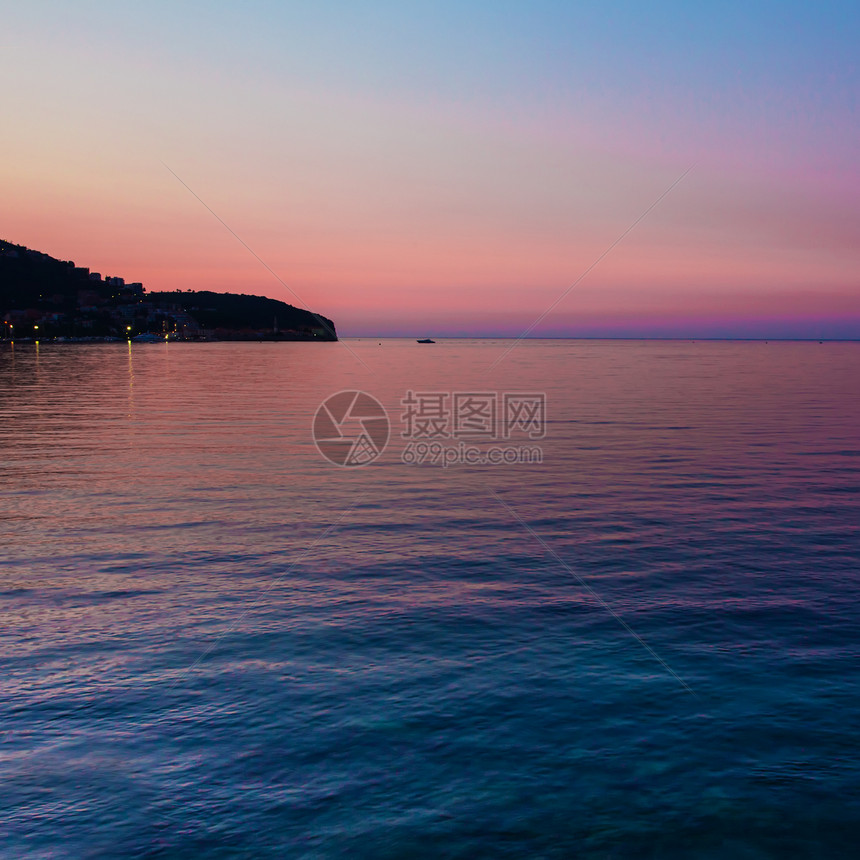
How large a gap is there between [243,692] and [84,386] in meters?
78.2

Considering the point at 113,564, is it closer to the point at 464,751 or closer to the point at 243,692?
the point at 243,692

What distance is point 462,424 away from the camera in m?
51.2

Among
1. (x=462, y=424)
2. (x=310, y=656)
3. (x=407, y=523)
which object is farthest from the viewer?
(x=462, y=424)

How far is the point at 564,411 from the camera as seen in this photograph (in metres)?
57.9

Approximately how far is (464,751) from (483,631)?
3985mm

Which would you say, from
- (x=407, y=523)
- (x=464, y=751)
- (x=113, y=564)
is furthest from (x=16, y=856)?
(x=407, y=523)

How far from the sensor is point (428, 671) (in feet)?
38.1

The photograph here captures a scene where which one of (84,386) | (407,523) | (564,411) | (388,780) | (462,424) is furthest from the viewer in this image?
(84,386)

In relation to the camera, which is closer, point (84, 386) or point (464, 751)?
point (464, 751)

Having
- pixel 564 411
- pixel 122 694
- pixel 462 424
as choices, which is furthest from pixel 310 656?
pixel 564 411

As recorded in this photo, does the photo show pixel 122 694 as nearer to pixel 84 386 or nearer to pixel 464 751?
pixel 464 751

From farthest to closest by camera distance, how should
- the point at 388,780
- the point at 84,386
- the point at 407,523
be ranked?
1. the point at 84,386
2. the point at 407,523
3. the point at 388,780

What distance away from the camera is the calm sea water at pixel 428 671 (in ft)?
26.6

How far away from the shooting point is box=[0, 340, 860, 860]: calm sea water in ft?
26.6
